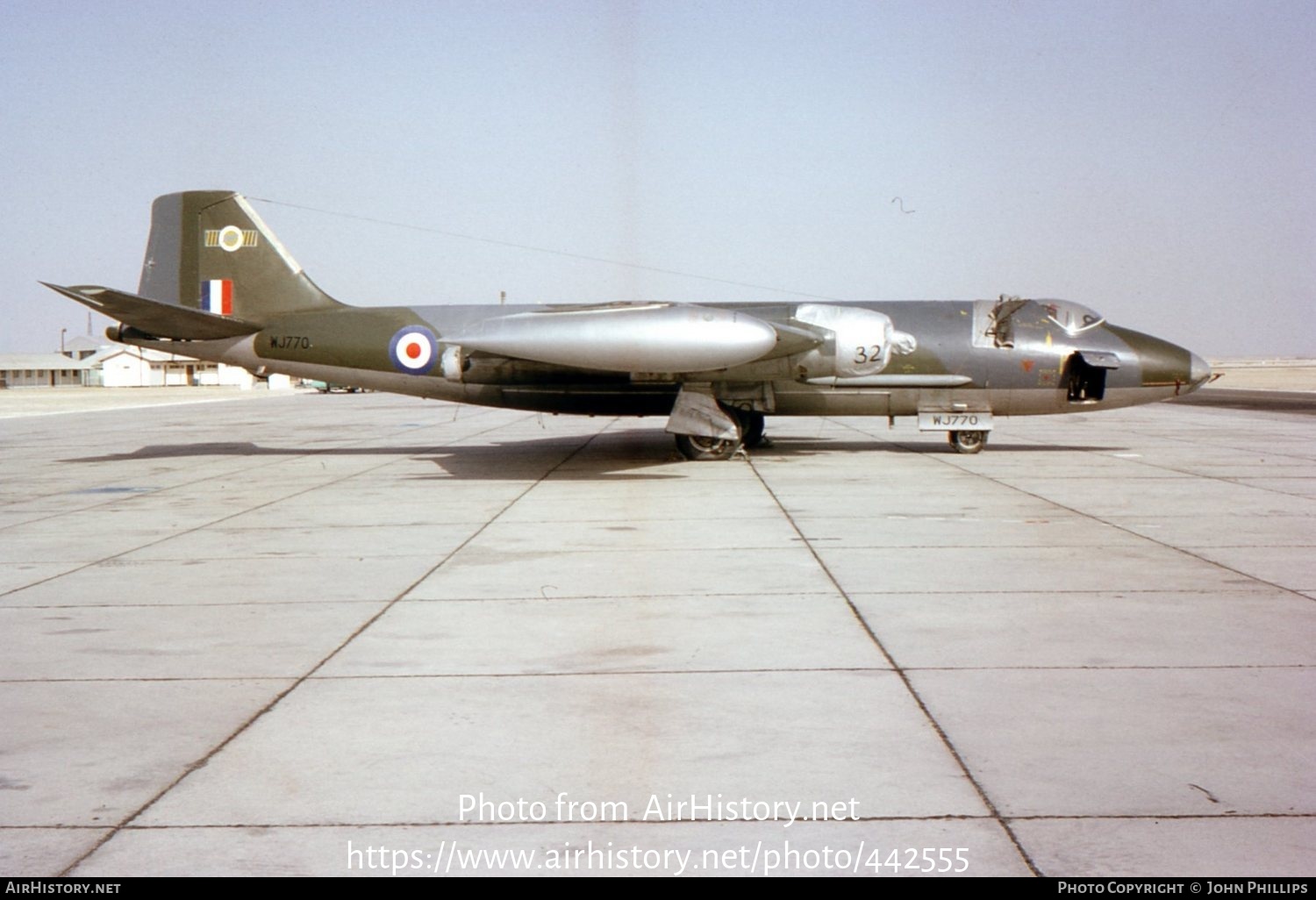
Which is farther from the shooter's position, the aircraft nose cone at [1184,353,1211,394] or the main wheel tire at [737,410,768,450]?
the main wheel tire at [737,410,768,450]

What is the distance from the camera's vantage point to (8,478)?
19500 millimetres

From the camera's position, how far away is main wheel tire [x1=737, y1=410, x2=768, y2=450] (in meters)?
21.6

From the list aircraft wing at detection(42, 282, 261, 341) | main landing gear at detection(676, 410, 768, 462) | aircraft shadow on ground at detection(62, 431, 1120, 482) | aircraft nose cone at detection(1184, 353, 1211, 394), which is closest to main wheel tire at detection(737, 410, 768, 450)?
aircraft shadow on ground at detection(62, 431, 1120, 482)

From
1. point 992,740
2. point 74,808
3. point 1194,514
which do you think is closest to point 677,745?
point 992,740

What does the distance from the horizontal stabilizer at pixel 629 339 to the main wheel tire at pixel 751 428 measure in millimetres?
4233

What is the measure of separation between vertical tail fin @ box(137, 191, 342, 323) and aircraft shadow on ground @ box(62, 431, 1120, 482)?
11.3ft

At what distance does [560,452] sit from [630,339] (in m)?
6.47

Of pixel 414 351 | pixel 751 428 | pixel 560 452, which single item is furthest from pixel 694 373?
pixel 560 452

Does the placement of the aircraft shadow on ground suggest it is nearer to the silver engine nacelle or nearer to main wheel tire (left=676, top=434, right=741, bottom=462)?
main wheel tire (left=676, top=434, right=741, bottom=462)

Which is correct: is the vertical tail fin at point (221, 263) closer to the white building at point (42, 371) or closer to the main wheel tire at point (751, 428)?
the main wheel tire at point (751, 428)

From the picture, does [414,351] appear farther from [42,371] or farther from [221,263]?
[42,371]

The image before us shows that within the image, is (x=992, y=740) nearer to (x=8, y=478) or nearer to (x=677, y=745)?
(x=677, y=745)

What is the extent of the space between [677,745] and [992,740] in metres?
1.53

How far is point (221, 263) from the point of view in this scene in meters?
21.3
